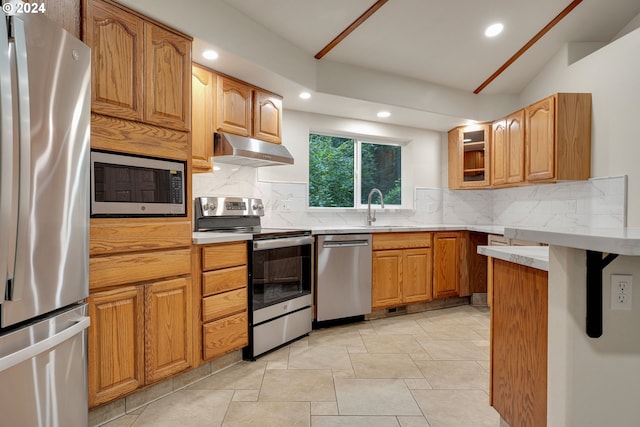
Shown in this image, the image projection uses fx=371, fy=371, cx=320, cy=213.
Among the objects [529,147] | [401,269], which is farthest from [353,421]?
[529,147]

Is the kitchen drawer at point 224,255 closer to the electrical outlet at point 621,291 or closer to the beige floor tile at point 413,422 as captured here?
the beige floor tile at point 413,422

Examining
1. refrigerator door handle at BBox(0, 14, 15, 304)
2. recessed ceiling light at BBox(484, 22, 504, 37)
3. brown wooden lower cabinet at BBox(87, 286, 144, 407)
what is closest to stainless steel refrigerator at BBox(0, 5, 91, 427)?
refrigerator door handle at BBox(0, 14, 15, 304)

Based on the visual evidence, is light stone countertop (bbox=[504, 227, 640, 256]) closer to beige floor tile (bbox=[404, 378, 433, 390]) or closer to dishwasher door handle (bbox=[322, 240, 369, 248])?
beige floor tile (bbox=[404, 378, 433, 390])

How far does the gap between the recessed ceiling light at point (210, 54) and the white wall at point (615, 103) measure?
3.24 meters

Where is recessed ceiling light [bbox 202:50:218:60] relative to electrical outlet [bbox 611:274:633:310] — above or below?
above

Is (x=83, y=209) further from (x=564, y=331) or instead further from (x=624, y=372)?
(x=624, y=372)

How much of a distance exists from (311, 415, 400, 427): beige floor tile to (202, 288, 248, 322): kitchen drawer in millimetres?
903

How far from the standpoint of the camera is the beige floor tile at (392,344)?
2898 mm

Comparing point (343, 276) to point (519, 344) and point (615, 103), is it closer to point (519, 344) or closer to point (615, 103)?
point (519, 344)

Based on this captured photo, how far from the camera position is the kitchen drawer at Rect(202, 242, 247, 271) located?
238 cm

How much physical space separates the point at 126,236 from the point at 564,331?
1.97 m

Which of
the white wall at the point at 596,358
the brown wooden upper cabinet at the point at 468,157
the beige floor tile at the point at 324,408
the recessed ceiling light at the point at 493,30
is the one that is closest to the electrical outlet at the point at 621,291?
the white wall at the point at 596,358

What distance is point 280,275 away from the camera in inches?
117

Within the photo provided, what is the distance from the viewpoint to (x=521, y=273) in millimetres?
1601
